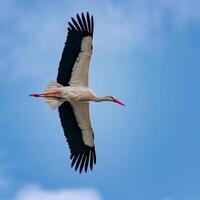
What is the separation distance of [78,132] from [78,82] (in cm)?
143

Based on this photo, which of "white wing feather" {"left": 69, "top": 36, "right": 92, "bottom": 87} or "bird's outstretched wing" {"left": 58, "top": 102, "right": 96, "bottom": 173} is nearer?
"white wing feather" {"left": 69, "top": 36, "right": 92, "bottom": 87}

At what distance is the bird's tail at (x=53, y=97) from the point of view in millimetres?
27969

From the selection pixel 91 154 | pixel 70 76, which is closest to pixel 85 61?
pixel 70 76

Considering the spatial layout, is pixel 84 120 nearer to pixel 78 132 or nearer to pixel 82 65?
pixel 78 132

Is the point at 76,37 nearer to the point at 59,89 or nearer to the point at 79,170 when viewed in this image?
the point at 59,89

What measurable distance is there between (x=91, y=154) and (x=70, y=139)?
2.49 ft

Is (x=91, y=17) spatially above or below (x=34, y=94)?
above

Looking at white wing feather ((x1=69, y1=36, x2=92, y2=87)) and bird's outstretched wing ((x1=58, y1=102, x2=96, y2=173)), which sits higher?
white wing feather ((x1=69, y1=36, x2=92, y2=87))

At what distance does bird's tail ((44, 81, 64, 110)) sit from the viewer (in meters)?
28.0

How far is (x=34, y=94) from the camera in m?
28.3

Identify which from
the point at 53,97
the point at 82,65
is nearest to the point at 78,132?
the point at 53,97

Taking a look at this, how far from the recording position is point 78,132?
2855 centimetres

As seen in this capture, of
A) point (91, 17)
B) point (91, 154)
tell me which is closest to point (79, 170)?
point (91, 154)

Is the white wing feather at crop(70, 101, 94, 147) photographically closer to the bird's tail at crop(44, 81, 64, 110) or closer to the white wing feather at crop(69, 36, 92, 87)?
the bird's tail at crop(44, 81, 64, 110)
